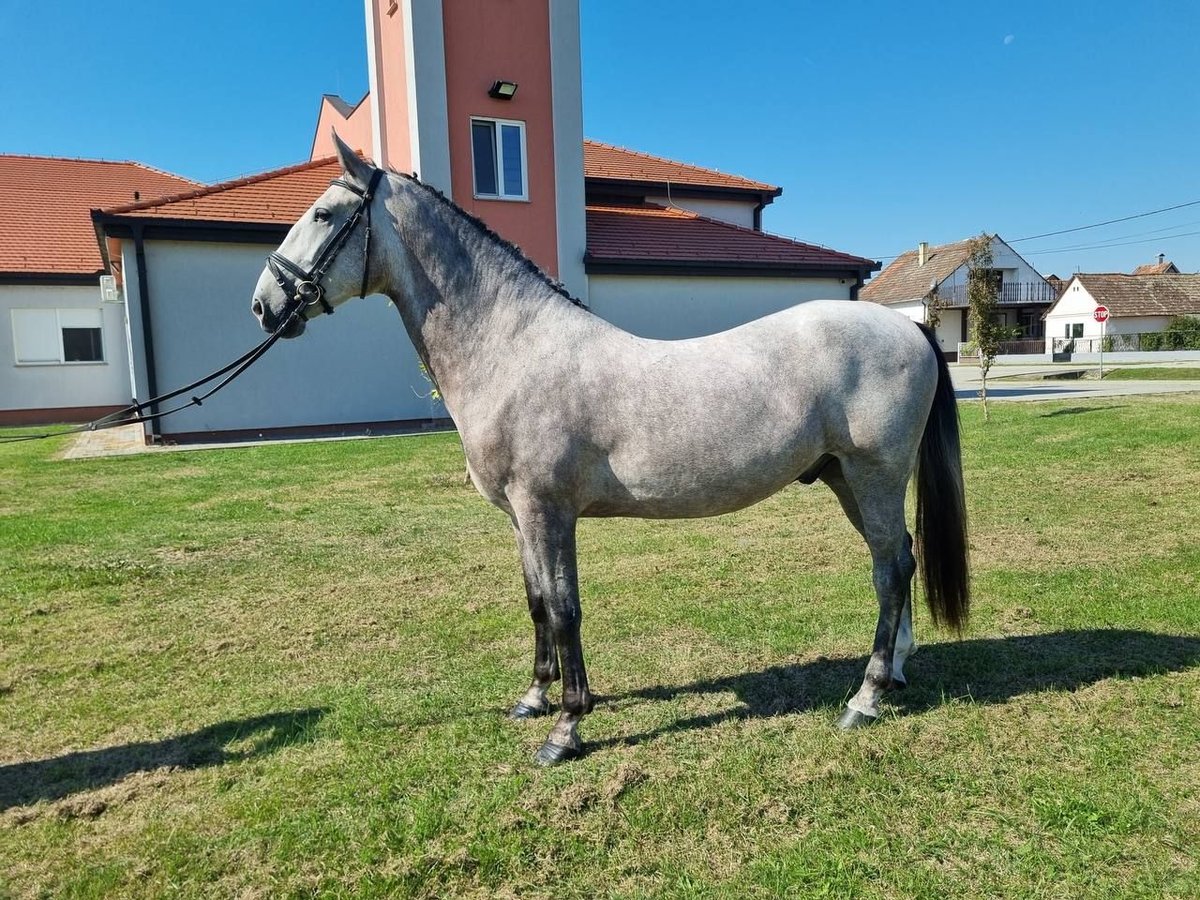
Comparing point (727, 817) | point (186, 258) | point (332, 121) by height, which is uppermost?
point (332, 121)

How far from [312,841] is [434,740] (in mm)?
756

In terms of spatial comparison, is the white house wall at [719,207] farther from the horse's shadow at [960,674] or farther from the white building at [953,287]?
the white building at [953,287]

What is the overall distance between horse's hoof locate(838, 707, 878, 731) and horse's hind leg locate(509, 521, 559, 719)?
4.38ft

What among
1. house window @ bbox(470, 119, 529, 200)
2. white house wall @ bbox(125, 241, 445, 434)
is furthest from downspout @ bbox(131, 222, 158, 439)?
house window @ bbox(470, 119, 529, 200)

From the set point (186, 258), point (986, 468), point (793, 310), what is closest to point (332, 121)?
point (186, 258)

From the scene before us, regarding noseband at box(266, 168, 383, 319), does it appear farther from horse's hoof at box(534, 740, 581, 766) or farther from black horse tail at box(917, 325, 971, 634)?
black horse tail at box(917, 325, 971, 634)

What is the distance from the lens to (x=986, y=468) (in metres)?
9.51

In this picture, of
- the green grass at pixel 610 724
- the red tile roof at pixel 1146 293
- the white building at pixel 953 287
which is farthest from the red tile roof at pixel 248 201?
the red tile roof at pixel 1146 293

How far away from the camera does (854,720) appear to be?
322 centimetres

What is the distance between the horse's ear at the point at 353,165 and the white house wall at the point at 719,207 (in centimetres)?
1867

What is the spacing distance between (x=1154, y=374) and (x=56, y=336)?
36000mm

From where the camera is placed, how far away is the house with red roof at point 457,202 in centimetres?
1374

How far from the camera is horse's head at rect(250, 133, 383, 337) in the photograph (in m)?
2.96

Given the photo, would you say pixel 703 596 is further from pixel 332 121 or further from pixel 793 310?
pixel 332 121
